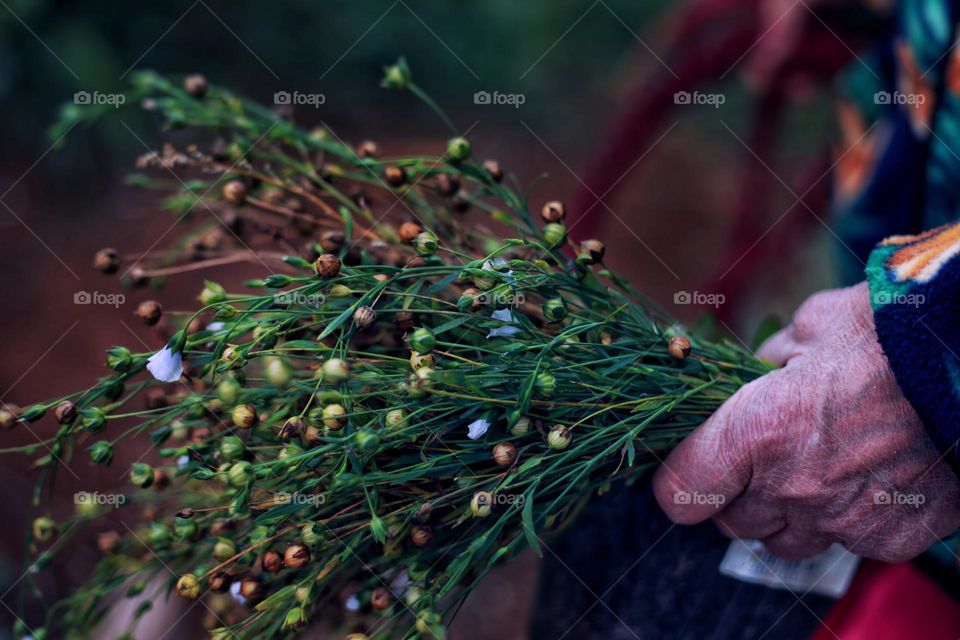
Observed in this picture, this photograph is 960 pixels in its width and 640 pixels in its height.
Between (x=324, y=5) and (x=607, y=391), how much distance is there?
6.62 ft

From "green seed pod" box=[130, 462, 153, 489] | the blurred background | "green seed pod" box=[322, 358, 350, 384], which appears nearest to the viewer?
A: "green seed pod" box=[322, 358, 350, 384]

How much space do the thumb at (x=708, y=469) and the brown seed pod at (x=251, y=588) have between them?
353mm

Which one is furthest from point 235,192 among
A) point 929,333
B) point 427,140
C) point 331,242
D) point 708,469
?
point 427,140

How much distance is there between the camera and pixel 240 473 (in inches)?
22.8

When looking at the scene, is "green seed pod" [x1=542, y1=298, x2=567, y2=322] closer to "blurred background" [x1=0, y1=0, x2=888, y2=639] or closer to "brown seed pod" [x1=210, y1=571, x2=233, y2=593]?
"brown seed pod" [x1=210, y1=571, x2=233, y2=593]

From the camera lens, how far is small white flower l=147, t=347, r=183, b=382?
1.98 ft

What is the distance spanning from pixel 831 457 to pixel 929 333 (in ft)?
0.41

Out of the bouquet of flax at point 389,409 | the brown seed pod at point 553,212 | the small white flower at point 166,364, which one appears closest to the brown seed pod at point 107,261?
the bouquet of flax at point 389,409

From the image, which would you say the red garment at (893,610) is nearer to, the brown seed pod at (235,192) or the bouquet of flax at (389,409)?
the bouquet of flax at (389,409)

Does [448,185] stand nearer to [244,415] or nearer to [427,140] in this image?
[244,415]

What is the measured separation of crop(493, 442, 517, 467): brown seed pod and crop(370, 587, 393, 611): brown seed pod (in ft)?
0.55

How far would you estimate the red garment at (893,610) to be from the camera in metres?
0.85

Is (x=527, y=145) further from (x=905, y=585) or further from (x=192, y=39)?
(x=905, y=585)

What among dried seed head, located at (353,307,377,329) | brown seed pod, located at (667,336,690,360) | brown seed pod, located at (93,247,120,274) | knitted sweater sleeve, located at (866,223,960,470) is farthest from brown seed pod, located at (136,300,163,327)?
knitted sweater sleeve, located at (866,223,960,470)
